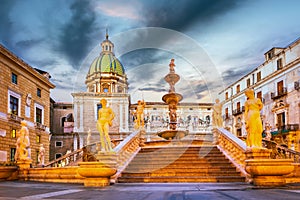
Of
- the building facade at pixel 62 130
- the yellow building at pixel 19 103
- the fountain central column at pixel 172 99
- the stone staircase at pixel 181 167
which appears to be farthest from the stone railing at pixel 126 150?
the building facade at pixel 62 130

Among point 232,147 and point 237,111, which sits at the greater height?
point 237,111

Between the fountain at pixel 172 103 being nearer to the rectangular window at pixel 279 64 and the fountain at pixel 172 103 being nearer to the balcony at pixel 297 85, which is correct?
the balcony at pixel 297 85

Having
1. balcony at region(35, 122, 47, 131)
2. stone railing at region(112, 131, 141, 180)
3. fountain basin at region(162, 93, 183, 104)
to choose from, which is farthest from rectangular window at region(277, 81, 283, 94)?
balcony at region(35, 122, 47, 131)

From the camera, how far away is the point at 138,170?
1138 centimetres

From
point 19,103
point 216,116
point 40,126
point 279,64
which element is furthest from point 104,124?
point 279,64

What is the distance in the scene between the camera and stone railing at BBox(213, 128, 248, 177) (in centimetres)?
1080

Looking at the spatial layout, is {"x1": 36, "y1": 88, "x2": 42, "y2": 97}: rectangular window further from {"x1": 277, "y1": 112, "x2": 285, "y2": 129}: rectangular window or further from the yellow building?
{"x1": 277, "y1": 112, "x2": 285, "y2": 129}: rectangular window

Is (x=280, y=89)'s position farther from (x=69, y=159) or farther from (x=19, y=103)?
(x=69, y=159)

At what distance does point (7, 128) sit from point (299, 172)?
940 inches

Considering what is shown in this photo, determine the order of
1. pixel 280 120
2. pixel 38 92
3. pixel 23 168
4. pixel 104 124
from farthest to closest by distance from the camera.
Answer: pixel 280 120, pixel 38 92, pixel 23 168, pixel 104 124

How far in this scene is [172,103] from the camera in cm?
2041

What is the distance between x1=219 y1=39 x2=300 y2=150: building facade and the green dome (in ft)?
102

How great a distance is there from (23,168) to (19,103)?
1855 cm

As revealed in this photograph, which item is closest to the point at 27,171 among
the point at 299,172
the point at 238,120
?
the point at 299,172
